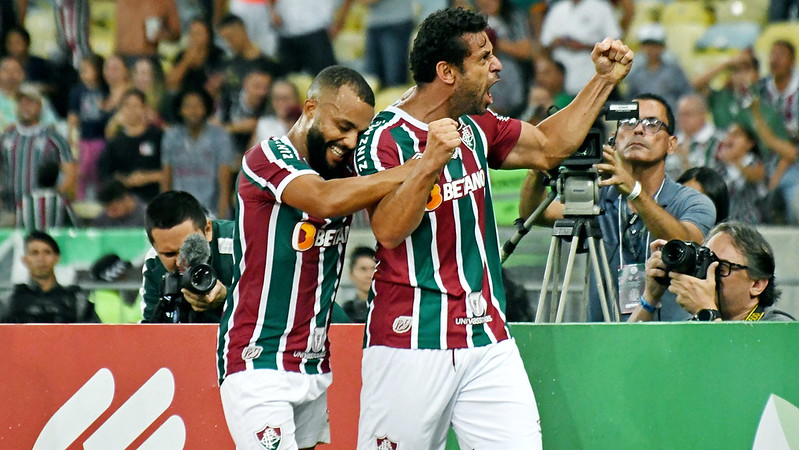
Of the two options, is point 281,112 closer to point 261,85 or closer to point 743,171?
point 261,85

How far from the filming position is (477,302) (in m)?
3.76

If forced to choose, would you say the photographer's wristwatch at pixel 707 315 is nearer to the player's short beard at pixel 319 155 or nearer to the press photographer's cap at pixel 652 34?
the player's short beard at pixel 319 155

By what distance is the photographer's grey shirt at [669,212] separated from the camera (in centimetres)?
526

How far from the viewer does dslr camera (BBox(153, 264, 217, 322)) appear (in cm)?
438

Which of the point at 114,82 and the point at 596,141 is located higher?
the point at 114,82

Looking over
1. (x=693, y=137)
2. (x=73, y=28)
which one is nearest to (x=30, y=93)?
(x=73, y=28)

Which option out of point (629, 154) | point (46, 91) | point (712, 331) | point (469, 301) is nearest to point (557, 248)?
point (629, 154)

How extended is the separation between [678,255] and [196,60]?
24.3ft

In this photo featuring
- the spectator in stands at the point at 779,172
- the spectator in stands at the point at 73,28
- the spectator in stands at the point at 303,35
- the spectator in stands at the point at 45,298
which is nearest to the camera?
the spectator in stands at the point at 45,298

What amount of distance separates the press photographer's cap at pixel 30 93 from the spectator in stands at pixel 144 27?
0.86 meters

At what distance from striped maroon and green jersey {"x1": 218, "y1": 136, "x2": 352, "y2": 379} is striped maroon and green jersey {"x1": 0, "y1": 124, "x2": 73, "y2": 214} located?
6.84 metres

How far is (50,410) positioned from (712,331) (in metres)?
2.56

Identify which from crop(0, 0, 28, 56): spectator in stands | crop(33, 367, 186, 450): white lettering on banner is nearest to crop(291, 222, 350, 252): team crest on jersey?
crop(33, 367, 186, 450): white lettering on banner

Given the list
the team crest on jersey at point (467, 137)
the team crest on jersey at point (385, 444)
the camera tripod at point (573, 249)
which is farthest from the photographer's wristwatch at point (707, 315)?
the team crest on jersey at point (385, 444)
